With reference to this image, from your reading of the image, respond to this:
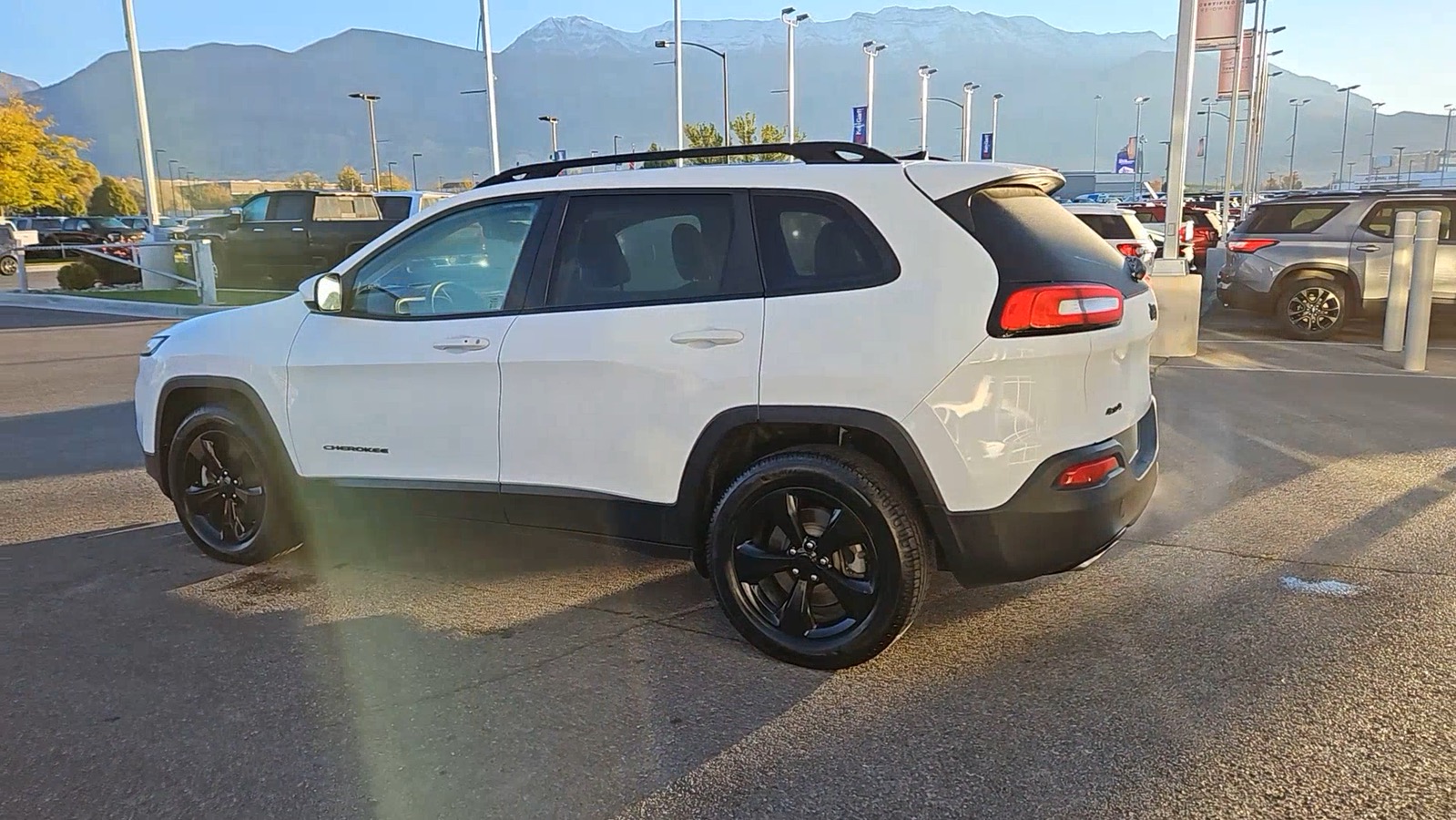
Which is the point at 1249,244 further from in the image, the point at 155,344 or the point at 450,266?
the point at 155,344

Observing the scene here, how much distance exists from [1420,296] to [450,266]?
32.0 ft

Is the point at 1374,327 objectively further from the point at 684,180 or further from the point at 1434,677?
the point at 684,180

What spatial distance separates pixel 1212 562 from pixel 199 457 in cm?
481

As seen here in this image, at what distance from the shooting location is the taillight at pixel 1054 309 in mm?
3385

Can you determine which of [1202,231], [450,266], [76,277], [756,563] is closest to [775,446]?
[756,563]

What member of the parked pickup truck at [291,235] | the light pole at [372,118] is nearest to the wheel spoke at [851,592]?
the parked pickup truck at [291,235]

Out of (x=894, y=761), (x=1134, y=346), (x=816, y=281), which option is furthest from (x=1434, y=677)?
(x=816, y=281)

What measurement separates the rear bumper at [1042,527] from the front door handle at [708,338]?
0.93 meters

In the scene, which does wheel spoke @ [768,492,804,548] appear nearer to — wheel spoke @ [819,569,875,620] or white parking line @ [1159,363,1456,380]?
wheel spoke @ [819,569,875,620]

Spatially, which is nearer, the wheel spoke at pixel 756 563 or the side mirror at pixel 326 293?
the wheel spoke at pixel 756 563

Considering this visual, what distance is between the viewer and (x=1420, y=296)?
10109 millimetres

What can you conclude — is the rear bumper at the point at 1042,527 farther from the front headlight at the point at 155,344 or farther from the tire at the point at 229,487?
the front headlight at the point at 155,344

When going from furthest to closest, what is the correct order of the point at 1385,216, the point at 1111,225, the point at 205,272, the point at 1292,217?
1. the point at 205,272
2. the point at 1111,225
3. the point at 1292,217
4. the point at 1385,216

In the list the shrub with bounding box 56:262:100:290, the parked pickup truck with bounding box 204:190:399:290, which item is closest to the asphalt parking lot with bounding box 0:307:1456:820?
the parked pickup truck with bounding box 204:190:399:290
